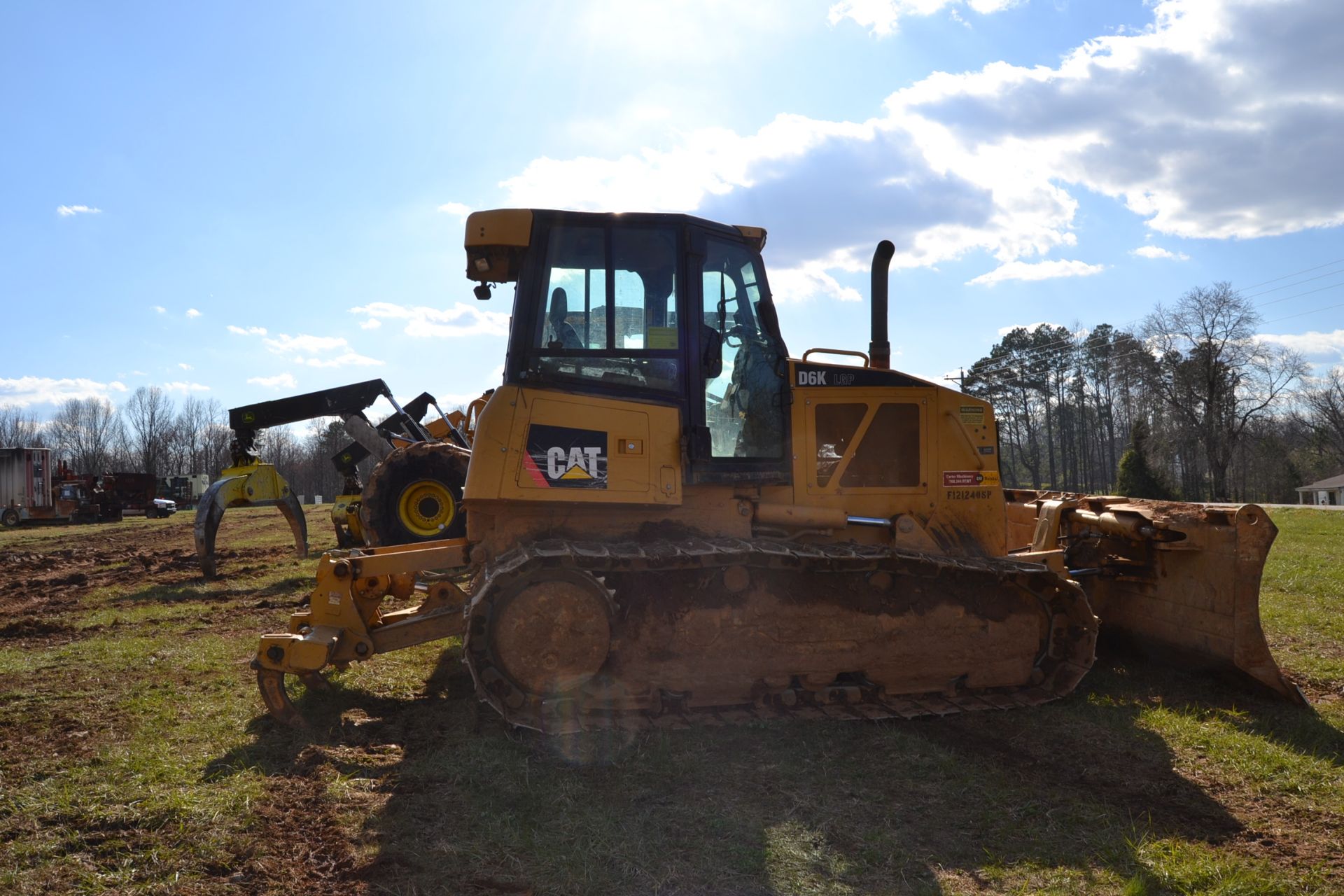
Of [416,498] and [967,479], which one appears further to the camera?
[416,498]

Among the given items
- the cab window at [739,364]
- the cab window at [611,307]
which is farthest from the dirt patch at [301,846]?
the cab window at [739,364]

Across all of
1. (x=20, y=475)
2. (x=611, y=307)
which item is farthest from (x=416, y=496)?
(x=20, y=475)

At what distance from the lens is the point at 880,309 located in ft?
24.1

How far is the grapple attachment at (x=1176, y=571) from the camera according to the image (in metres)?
6.51

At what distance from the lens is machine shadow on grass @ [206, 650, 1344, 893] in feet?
13.1

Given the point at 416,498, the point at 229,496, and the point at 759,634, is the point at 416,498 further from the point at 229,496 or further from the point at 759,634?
the point at 759,634

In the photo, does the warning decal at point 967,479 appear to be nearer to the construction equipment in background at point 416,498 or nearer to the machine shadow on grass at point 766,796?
the machine shadow on grass at point 766,796

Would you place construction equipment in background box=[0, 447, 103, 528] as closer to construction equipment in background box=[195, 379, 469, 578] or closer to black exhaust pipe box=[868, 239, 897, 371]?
construction equipment in background box=[195, 379, 469, 578]

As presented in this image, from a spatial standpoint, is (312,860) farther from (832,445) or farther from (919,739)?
(832,445)

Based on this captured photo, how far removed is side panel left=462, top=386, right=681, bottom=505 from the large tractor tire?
18.7ft

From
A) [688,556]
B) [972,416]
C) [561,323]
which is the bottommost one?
[688,556]

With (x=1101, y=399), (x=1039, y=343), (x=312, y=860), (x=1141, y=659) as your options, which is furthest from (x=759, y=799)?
(x=1101, y=399)

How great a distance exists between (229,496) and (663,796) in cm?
1165

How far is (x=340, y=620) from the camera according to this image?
6367 mm
